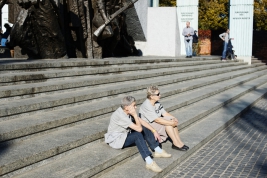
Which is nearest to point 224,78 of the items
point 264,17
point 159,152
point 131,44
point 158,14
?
point 131,44

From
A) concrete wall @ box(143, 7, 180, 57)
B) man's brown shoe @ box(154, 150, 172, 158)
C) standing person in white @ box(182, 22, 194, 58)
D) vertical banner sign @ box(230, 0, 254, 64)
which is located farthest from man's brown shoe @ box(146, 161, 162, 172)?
vertical banner sign @ box(230, 0, 254, 64)

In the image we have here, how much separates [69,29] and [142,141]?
7.37 meters

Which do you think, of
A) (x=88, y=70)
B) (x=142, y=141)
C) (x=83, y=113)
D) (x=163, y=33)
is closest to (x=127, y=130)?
(x=142, y=141)

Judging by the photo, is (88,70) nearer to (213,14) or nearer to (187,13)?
(187,13)

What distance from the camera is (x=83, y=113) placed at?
229 inches

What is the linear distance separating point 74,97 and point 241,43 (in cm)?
1662

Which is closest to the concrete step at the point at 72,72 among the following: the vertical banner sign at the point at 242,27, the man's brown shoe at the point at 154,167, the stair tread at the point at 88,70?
the stair tread at the point at 88,70

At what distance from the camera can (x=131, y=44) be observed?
15789 mm

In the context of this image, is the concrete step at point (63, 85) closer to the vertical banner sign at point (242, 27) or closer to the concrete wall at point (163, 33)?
the concrete wall at point (163, 33)

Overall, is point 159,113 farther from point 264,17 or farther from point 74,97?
point 264,17

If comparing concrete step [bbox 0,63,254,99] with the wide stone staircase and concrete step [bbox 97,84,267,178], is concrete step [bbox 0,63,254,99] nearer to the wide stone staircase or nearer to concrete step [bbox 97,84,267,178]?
the wide stone staircase

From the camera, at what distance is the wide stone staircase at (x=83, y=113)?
14.6 feet

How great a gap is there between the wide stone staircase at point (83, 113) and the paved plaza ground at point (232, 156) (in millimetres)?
146

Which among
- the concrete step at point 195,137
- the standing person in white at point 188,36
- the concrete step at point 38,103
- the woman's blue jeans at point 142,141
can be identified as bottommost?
the concrete step at point 195,137
